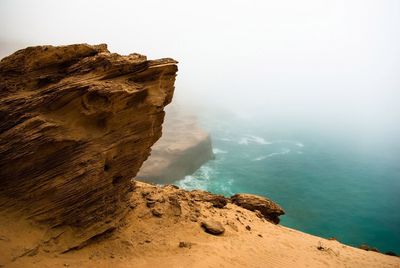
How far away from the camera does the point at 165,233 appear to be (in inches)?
571

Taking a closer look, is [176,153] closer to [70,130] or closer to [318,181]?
[318,181]

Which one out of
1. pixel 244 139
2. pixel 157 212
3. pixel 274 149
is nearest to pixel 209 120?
pixel 244 139

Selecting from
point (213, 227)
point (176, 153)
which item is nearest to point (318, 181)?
point (176, 153)

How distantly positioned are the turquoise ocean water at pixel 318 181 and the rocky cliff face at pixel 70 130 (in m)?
36.7

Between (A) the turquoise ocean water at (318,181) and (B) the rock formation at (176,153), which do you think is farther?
(B) the rock formation at (176,153)

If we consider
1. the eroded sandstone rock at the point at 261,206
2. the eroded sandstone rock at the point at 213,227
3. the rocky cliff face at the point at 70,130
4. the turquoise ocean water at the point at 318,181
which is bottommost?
the turquoise ocean water at the point at 318,181

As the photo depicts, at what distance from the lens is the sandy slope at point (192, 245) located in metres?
11.9

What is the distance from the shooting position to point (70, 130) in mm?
11484

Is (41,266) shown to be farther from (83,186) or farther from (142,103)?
(142,103)

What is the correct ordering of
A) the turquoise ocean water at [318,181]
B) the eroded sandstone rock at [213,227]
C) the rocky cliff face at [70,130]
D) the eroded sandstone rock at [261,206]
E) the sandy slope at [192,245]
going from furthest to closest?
the turquoise ocean water at [318,181], the eroded sandstone rock at [261,206], the eroded sandstone rock at [213,227], the sandy slope at [192,245], the rocky cliff face at [70,130]

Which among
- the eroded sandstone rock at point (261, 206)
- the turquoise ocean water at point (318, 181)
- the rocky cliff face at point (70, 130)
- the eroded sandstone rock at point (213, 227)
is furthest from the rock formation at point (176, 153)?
the rocky cliff face at point (70, 130)

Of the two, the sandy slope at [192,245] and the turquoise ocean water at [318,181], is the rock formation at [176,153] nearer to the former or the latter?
the turquoise ocean water at [318,181]

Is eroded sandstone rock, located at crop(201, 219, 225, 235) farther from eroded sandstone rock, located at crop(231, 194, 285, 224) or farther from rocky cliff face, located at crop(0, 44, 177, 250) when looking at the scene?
eroded sandstone rock, located at crop(231, 194, 285, 224)

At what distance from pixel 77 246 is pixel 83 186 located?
253 cm
